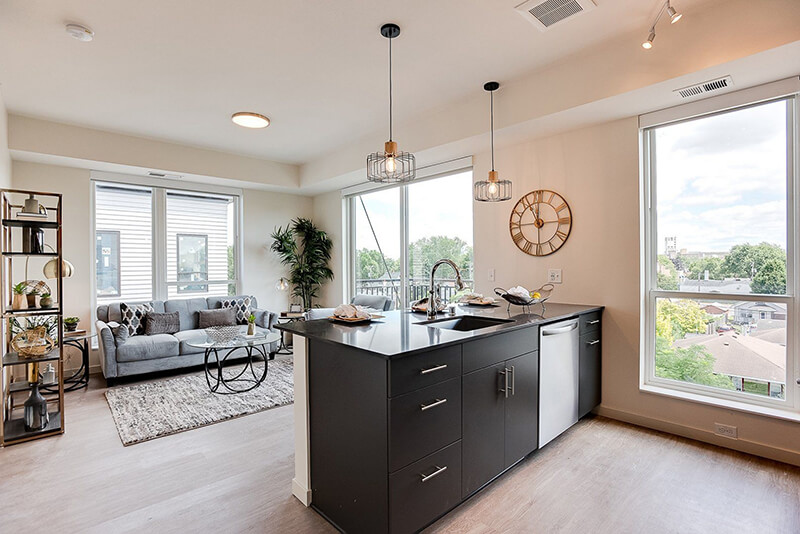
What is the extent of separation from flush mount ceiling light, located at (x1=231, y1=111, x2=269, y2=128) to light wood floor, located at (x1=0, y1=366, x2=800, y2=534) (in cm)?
285

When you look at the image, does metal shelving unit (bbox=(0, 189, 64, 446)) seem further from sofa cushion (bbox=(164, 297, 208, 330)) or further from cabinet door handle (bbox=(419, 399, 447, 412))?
cabinet door handle (bbox=(419, 399, 447, 412))

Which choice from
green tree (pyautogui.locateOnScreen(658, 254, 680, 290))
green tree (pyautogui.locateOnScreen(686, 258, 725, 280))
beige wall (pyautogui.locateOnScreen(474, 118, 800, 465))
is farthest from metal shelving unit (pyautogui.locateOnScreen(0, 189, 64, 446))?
green tree (pyautogui.locateOnScreen(686, 258, 725, 280))

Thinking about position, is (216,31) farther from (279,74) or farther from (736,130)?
(736,130)

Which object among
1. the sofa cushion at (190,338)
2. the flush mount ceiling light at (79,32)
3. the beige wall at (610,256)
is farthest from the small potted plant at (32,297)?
the beige wall at (610,256)

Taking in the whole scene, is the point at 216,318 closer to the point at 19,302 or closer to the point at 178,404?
the point at 178,404

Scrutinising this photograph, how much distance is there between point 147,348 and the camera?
14.3ft

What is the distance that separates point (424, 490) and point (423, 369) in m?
0.54

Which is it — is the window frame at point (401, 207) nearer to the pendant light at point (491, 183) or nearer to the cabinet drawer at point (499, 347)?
the pendant light at point (491, 183)

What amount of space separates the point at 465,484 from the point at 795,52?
2.92 m

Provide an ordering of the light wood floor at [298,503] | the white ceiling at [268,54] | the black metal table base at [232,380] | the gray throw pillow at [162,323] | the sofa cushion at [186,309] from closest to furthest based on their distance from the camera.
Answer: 1. the light wood floor at [298,503]
2. the white ceiling at [268,54]
3. the black metal table base at [232,380]
4. the gray throw pillow at [162,323]
5. the sofa cushion at [186,309]

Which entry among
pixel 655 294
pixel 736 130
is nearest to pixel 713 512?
pixel 655 294

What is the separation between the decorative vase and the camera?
9.85 ft

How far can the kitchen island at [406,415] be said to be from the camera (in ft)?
5.57

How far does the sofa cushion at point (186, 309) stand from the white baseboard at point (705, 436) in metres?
4.81
